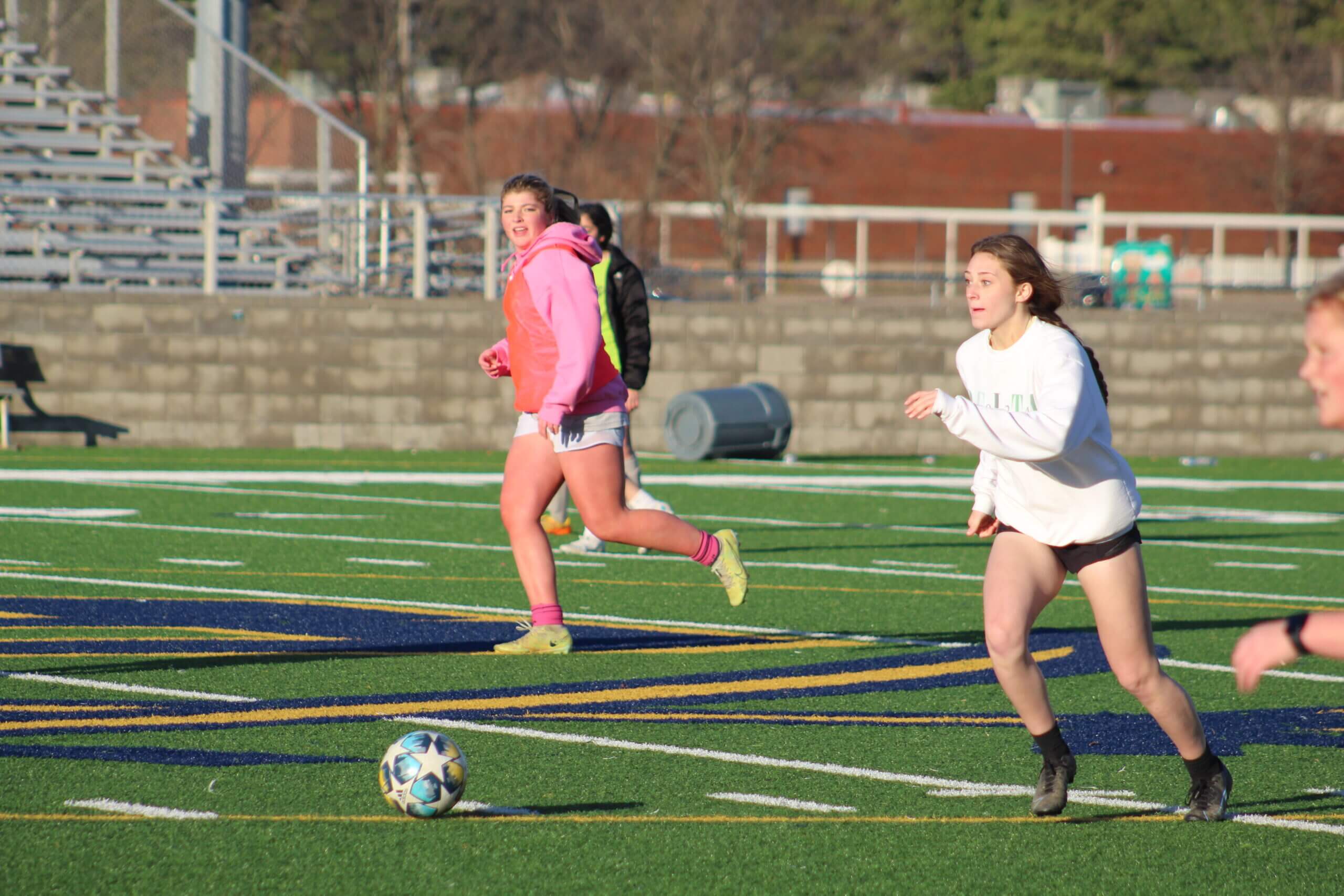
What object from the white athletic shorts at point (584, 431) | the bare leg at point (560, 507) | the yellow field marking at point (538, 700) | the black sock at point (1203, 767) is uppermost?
the white athletic shorts at point (584, 431)

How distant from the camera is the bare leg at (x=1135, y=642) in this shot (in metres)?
5.43

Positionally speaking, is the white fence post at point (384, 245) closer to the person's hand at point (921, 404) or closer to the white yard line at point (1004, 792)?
the white yard line at point (1004, 792)

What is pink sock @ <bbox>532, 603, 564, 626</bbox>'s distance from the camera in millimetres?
8250

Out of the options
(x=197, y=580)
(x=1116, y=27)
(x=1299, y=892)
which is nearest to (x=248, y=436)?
(x=197, y=580)

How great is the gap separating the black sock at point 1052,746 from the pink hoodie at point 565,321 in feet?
9.55

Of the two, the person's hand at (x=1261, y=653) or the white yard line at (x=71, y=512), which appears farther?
the white yard line at (x=71, y=512)

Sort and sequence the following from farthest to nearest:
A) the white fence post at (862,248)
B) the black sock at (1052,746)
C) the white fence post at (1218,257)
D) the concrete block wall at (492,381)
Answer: the white fence post at (862,248) < the white fence post at (1218,257) < the concrete block wall at (492,381) < the black sock at (1052,746)

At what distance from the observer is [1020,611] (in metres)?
5.44

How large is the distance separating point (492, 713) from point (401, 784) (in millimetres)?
1613

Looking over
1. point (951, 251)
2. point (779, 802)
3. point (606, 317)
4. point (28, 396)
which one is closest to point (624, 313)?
point (606, 317)

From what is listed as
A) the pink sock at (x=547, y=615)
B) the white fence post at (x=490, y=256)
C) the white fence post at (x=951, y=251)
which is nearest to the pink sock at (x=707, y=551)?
the pink sock at (x=547, y=615)

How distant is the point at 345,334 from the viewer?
20.3 m

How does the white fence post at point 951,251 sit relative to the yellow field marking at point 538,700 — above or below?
above

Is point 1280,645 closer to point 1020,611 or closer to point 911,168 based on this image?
point 1020,611
